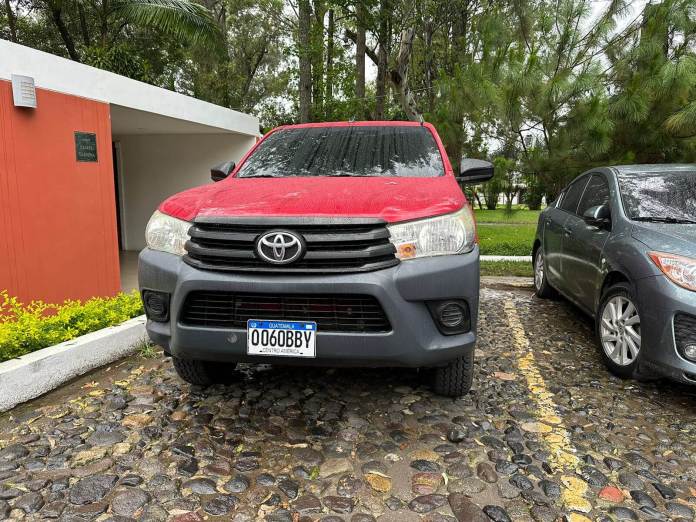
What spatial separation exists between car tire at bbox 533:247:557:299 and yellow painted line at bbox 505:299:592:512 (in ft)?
5.49

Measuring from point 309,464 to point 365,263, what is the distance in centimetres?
99

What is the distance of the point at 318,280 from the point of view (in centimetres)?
228

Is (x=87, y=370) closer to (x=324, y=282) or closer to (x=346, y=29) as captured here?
(x=324, y=282)

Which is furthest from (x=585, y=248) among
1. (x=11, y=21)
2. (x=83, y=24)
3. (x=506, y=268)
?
(x=11, y=21)

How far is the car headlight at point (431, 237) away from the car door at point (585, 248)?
5.76 ft

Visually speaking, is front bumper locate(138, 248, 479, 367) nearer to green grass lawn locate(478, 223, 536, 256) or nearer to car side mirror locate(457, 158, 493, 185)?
car side mirror locate(457, 158, 493, 185)

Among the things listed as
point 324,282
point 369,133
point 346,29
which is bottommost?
point 324,282

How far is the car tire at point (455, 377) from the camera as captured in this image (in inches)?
112

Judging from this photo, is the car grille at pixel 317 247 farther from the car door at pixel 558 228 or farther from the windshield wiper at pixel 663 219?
the car door at pixel 558 228

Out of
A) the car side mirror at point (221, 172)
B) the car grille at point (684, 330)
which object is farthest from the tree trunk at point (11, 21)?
the car grille at point (684, 330)

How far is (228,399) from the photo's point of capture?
3.10m

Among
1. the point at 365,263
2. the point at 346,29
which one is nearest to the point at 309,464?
the point at 365,263

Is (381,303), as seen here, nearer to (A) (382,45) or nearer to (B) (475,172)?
(B) (475,172)

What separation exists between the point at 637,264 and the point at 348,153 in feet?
6.56
